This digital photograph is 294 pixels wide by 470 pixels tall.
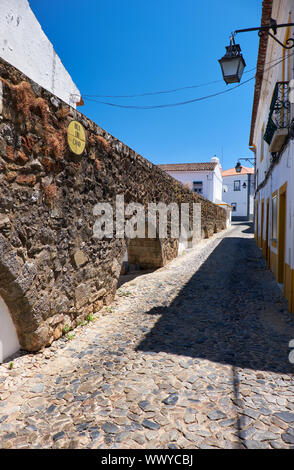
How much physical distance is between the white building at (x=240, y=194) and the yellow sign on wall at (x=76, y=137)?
1472 inches

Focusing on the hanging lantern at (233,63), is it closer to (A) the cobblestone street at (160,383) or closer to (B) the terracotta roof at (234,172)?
(A) the cobblestone street at (160,383)

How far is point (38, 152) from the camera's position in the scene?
10.00ft

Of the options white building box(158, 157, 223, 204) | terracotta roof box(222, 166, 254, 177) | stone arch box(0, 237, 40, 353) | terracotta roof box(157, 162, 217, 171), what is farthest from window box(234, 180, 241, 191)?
stone arch box(0, 237, 40, 353)

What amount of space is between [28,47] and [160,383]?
7.50 meters

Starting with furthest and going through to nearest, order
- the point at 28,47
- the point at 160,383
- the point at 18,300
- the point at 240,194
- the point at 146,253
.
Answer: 1. the point at 240,194
2. the point at 146,253
3. the point at 28,47
4. the point at 18,300
5. the point at 160,383

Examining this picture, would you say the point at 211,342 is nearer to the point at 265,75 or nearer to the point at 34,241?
the point at 34,241

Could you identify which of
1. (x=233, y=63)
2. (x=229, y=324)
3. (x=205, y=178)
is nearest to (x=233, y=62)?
(x=233, y=63)

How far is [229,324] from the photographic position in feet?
13.7

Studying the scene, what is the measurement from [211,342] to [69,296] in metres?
1.92

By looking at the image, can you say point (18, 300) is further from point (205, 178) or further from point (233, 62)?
point (205, 178)

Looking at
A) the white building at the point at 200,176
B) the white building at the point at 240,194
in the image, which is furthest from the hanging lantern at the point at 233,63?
the white building at the point at 240,194

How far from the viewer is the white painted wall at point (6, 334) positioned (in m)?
2.93
